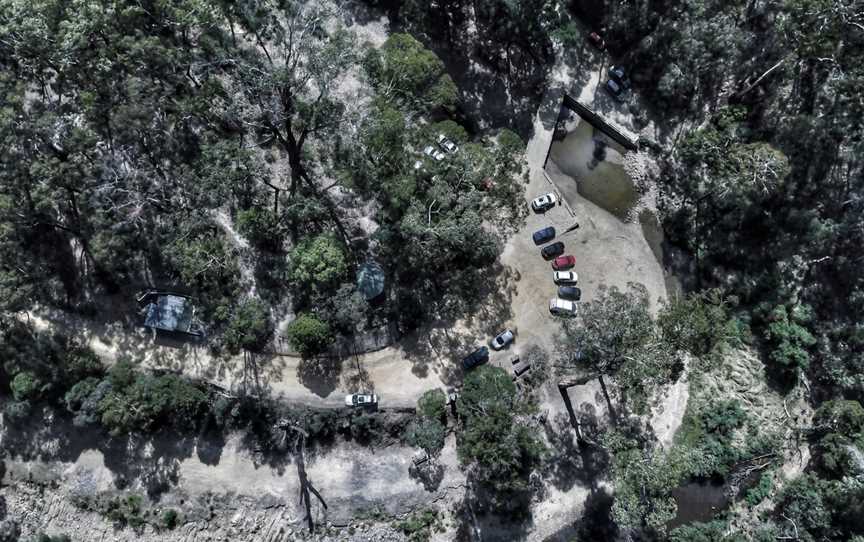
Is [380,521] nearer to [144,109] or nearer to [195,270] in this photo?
[195,270]

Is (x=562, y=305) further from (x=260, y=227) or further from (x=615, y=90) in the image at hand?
(x=260, y=227)

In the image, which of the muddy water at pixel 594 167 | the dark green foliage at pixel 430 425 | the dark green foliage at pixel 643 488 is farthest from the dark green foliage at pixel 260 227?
the dark green foliage at pixel 643 488

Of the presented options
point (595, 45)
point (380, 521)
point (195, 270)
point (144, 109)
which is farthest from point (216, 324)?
point (595, 45)

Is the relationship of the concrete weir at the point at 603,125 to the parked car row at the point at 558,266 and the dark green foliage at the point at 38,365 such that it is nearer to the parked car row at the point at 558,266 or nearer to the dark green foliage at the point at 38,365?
the parked car row at the point at 558,266

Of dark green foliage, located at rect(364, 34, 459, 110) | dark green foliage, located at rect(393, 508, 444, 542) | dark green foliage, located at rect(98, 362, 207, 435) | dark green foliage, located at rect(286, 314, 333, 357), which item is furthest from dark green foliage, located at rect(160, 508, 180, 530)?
dark green foliage, located at rect(364, 34, 459, 110)

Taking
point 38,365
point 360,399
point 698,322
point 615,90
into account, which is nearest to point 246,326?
point 360,399
